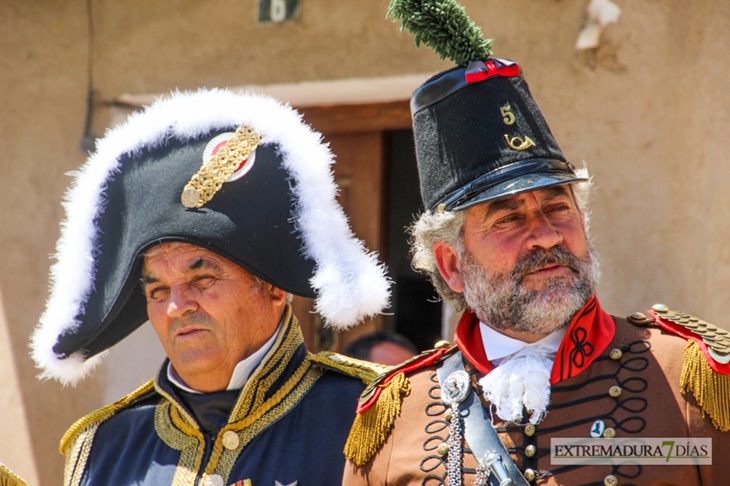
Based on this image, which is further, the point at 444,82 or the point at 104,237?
the point at 104,237

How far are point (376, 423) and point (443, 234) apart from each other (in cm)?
56

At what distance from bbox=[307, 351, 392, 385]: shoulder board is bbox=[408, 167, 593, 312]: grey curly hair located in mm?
332

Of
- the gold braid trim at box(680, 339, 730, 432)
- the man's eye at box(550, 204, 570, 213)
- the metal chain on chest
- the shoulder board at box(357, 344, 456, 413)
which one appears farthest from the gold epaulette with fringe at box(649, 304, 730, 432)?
the shoulder board at box(357, 344, 456, 413)

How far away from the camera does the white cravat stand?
2.89 m

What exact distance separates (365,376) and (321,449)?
0.30m

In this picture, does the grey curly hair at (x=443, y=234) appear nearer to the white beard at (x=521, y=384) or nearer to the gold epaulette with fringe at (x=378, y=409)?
the gold epaulette with fringe at (x=378, y=409)

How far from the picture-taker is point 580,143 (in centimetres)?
469

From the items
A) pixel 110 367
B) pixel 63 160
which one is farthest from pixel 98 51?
pixel 110 367

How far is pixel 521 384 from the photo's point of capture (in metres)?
2.92

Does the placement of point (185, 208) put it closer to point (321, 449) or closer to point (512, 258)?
point (321, 449)

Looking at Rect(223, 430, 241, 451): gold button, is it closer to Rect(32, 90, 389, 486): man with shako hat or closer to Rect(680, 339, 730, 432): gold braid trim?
Rect(32, 90, 389, 486): man with shako hat

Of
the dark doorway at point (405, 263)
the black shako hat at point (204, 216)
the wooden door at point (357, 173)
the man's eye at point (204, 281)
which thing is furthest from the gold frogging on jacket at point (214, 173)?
the dark doorway at point (405, 263)

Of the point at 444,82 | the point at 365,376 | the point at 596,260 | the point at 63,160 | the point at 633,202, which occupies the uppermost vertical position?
the point at 63,160

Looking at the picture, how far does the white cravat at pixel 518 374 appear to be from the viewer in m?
2.89
